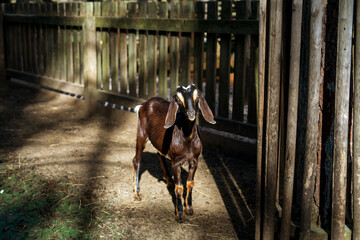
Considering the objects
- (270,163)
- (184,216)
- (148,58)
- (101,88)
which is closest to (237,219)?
(184,216)

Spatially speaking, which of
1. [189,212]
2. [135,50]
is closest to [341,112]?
[189,212]

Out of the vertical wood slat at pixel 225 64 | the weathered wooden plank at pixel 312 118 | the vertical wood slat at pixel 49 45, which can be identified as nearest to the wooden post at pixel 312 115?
the weathered wooden plank at pixel 312 118

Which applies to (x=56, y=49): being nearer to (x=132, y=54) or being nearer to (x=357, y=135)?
(x=132, y=54)

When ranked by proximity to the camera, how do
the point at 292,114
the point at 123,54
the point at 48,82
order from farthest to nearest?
1. the point at 48,82
2. the point at 123,54
3. the point at 292,114

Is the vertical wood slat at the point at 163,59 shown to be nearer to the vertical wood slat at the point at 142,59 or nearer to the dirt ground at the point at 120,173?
the vertical wood slat at the point at 142,59

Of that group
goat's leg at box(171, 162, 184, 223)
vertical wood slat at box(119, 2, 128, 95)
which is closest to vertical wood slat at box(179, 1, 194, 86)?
vertical wood slat at box(119, 2, 128, 95)

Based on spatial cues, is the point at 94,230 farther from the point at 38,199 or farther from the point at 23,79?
the point at 23,79

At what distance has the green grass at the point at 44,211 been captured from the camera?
12.5 feet

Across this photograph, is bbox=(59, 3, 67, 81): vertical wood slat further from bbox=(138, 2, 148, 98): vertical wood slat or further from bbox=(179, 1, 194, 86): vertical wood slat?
bbox=(179, 1, 194, 86): vertical wood slat

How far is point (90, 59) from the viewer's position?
825cm

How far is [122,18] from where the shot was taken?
7.45 meters

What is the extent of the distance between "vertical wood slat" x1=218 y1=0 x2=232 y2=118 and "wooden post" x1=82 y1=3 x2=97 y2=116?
3.04 m

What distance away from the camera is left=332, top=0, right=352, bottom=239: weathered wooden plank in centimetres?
263

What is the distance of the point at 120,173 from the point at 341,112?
3203mm
